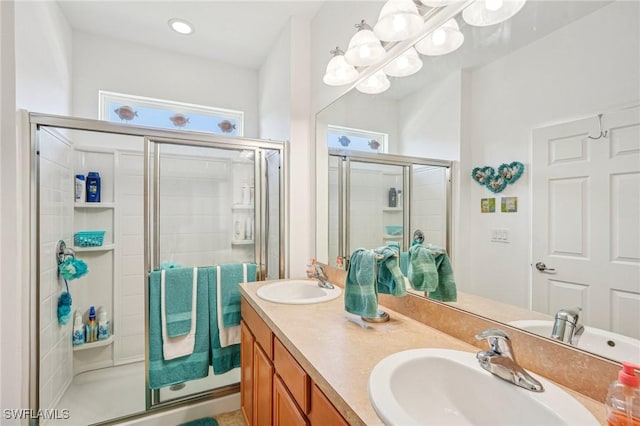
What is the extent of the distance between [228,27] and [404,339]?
2345mm

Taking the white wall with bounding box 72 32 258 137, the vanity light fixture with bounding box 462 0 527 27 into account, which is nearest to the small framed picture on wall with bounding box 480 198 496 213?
the vanity light fixture with bounding box 462 0 527 27

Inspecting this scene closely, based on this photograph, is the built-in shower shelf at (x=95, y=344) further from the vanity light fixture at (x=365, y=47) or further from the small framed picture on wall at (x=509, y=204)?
the small framed picture on wall at (x=509, y=204)

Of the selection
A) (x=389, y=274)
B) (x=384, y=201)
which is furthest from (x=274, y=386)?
(x=384, y=201)

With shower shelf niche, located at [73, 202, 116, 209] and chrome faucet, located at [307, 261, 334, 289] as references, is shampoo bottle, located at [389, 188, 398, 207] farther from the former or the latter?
shower shelf niche, located at [73, 202, 116, 209]

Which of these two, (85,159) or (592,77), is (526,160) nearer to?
(592,77)

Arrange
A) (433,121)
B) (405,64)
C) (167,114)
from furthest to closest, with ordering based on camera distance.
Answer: (167,114) → (405,64) → (433,121)

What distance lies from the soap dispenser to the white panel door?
0.17 m

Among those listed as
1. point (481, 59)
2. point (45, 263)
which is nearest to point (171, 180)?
point (45, 263)

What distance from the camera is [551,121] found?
2.68ft

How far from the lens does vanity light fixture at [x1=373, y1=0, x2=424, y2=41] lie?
1.16 m

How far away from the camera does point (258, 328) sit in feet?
4.76

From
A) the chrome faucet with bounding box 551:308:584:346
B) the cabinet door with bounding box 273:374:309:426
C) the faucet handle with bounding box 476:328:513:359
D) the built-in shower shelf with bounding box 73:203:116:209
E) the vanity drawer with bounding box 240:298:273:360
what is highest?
the built-in shower shelf with bounding box 73:203:116:209

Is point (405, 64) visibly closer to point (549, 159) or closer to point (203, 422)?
point (549, 159)

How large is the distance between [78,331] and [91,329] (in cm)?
8
